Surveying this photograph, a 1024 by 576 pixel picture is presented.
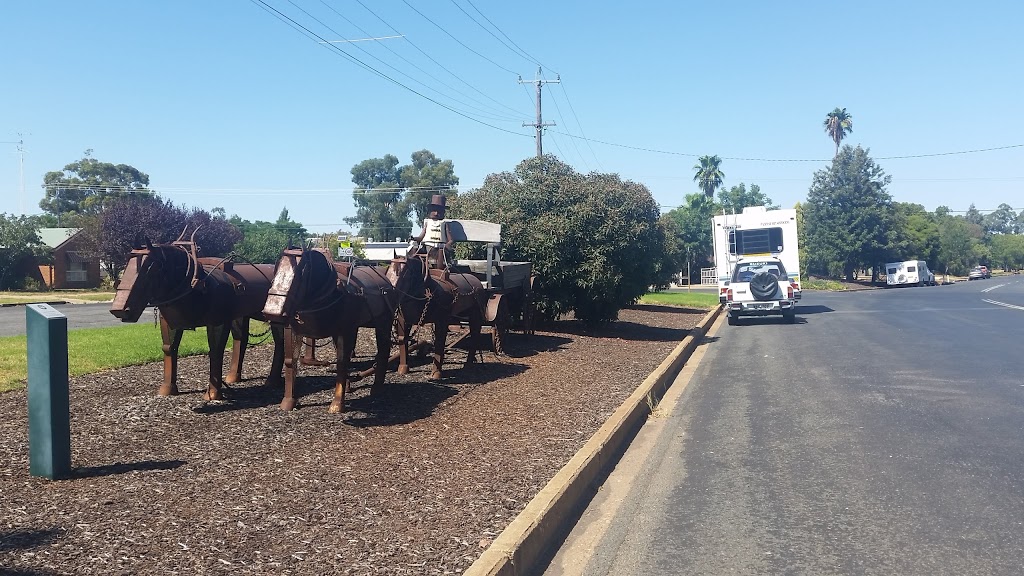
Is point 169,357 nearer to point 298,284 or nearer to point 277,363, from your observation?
point 277,363

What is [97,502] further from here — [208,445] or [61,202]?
[61,202]

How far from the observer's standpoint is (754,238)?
92.0 ft

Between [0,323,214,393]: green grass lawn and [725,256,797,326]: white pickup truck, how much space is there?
15.3 metres

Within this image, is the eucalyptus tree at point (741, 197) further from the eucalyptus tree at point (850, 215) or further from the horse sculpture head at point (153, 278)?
the horse sculpture head at point (153, 278)

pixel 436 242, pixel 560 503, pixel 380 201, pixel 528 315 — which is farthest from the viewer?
pixel 380 201

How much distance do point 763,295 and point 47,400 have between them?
68.8 feet

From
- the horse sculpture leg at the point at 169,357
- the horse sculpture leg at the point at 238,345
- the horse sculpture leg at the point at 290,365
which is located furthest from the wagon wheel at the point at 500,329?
the horse sculpture leg at the point at 169,357

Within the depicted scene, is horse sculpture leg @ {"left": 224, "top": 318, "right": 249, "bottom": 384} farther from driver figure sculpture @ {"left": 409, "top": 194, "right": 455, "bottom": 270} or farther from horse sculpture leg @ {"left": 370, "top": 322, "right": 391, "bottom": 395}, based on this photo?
driver figure sculpture @ {"left": 409, "top": 194, "right": 455, "bottom": 270}

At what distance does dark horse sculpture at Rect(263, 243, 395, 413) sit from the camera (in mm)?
8258

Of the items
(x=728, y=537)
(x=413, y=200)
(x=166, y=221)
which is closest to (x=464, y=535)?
(x=728, y=537)

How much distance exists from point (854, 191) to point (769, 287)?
5397cm

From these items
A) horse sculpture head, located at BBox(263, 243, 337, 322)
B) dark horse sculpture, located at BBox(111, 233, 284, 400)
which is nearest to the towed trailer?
dark horse sculpture, located at BBox(111, 233, 284, 400)

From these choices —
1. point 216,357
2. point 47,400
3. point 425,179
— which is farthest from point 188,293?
point 425,179

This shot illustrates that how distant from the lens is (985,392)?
424 inches
